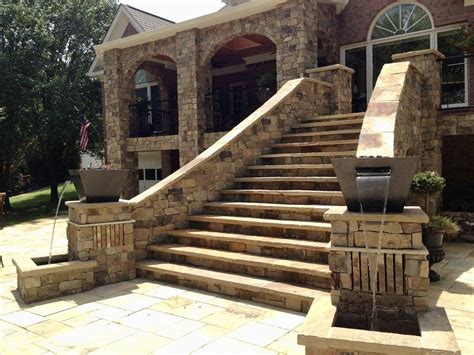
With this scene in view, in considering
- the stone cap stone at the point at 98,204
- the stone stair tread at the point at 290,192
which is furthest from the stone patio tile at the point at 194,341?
the stone stair tread at the point at 290,192

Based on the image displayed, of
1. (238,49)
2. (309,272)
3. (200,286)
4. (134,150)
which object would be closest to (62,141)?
(134,150)

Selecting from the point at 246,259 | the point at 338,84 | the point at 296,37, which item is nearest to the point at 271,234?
the point at 246,259

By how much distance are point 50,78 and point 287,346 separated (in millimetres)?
17028

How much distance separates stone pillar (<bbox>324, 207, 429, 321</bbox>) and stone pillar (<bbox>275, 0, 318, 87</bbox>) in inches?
279

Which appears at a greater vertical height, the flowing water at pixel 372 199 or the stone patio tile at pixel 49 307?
the flowing water at pixel 372 199

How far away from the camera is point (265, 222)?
563 cm

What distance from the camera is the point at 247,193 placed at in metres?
6.67

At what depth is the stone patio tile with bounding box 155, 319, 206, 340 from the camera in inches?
148

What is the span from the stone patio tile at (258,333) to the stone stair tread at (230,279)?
0.54 metres

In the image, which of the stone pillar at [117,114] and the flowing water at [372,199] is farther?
the stone pillar at [117,114]

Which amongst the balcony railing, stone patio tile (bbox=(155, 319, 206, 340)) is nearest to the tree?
the balcony railing

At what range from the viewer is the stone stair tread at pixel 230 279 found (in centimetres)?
432

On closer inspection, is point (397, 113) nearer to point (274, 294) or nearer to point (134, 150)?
point (274, 294)

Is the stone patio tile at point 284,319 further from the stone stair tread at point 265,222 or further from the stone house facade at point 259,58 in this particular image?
the stone house facade at point 259,58
